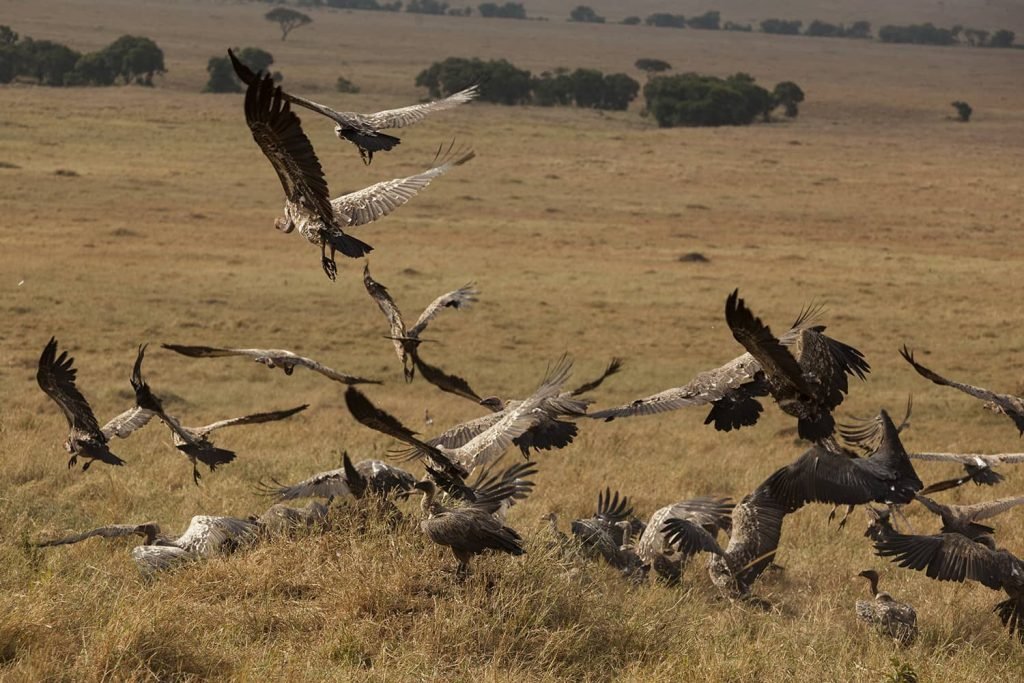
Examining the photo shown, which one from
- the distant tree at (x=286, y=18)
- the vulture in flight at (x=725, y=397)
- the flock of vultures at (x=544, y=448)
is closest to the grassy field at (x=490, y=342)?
the flock of vultures at (x=544, y=448)

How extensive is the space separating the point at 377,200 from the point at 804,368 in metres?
2.12

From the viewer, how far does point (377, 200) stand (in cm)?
627

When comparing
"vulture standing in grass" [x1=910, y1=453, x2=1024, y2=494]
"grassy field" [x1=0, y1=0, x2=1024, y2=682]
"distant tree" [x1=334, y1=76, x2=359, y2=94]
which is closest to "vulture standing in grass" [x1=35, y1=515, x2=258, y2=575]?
"grassy field" [x1=0, y1=0, x2=1024, y2=682]

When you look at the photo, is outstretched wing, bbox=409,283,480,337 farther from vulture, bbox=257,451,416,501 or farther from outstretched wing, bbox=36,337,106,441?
outstretched wing, bbox=36,337,106,441

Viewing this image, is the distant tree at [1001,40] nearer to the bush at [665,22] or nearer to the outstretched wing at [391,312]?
the bush at [665,22]

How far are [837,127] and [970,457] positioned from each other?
58.8m

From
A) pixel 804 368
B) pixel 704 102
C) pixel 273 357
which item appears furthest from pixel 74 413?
pixel 704 102

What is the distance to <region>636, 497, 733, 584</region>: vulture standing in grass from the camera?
709 cm

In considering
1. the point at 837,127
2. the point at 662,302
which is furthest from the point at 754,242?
the point at 837,127

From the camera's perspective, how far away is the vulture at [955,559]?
6.06 meters

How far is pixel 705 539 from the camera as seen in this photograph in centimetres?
654

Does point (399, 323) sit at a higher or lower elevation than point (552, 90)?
higher

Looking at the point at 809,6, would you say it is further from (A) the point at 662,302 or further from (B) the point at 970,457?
(B) the point at 970,457

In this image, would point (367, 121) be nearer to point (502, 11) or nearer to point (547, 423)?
point (547, 423)
